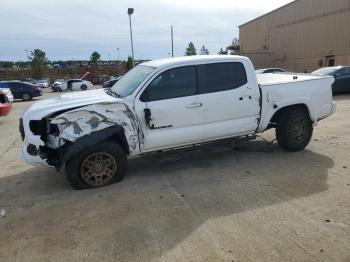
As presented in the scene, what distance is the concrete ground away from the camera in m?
3.70

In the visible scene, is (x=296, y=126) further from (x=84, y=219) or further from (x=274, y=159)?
(x=84, y=219)

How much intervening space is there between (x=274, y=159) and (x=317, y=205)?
6.89ft

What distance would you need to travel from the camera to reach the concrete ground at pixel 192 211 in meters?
3.70

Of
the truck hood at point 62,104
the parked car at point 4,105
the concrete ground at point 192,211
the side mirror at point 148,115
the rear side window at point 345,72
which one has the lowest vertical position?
the concrete ground at point 192,211

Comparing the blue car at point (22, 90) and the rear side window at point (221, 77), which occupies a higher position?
the rear side window at point (221, 77)

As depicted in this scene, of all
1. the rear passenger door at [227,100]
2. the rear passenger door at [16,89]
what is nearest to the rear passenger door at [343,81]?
the rear passenger door at [227,100]

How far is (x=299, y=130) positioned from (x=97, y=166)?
3767 millimetres

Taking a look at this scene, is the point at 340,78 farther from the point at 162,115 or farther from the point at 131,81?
the point at 162,115

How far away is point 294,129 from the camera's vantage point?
22.7 feet

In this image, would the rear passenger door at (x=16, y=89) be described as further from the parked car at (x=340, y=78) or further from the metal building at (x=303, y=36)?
the metal building at (x=303, y=36)

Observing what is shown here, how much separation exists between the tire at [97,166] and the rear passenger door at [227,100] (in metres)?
1.48

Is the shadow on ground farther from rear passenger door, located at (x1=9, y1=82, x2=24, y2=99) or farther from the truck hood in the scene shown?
rear passenger door, located at (x1=9, y1=82, x2=24, y2=99)

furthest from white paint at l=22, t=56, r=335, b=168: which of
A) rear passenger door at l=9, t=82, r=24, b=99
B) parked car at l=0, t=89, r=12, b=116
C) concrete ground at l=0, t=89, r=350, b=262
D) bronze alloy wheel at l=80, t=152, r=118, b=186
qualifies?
rear passenger door at l=9, t=82, r=24, b=99

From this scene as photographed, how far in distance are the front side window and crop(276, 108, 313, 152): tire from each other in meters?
1.96
